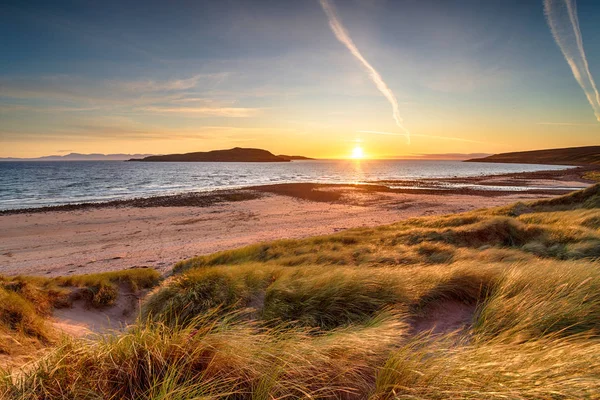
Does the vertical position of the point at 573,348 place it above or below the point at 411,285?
above

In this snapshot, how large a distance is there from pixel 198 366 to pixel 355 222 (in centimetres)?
2360

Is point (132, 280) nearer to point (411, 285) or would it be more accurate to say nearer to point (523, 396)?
point (411, 285)

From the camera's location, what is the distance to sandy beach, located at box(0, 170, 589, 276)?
631 inches

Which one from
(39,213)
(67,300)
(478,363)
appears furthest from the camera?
(39,213)

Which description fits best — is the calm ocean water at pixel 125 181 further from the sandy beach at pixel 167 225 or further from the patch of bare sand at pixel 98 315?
the patch of bare sand at pixel 98 315

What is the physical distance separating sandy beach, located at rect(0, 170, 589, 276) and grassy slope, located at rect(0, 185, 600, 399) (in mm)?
9366

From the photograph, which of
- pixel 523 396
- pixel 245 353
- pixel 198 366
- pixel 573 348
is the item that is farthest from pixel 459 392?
pixel 198 366

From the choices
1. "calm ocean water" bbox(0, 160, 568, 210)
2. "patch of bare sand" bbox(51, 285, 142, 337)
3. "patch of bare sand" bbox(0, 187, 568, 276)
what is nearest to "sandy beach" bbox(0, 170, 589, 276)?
"patch of bare sand" bbox(0, 187, 568, 276)

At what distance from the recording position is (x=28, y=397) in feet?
7.04

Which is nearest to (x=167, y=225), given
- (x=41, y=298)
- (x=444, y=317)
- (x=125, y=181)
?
(x=41, y=298)

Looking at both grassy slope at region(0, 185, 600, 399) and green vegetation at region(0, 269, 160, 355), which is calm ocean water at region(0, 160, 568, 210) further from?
grassy slope at region(0, 185, 600, 399)

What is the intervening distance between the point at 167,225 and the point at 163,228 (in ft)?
3.56

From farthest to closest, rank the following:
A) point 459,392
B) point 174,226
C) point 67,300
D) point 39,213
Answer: point 39,213 < point 174,226 < point 67,300 < point 459,392

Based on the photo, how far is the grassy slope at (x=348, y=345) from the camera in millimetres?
2262
